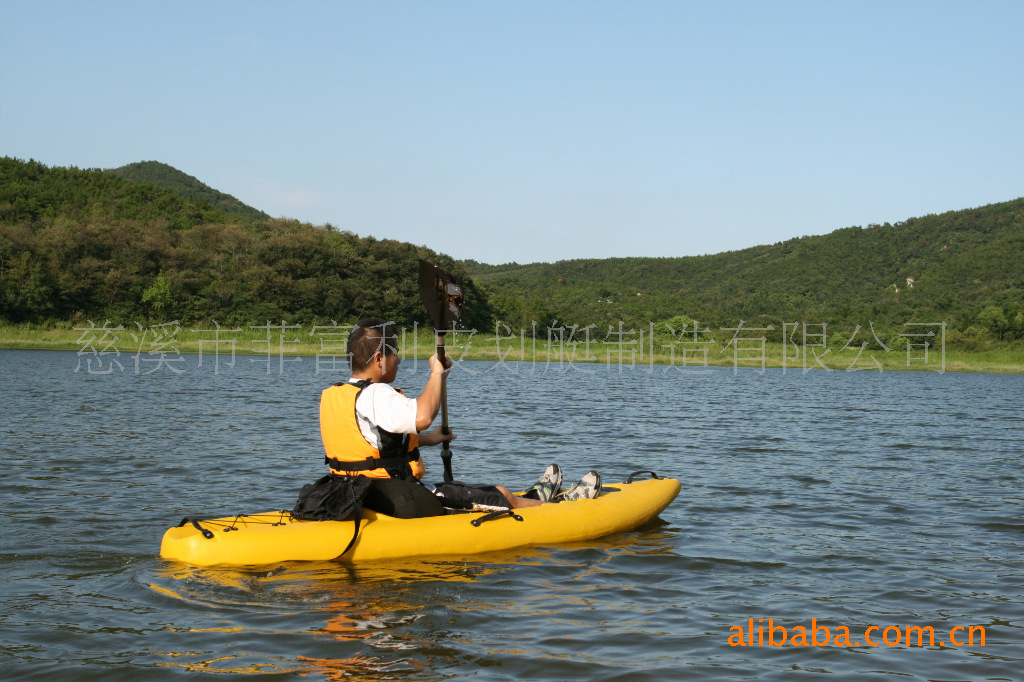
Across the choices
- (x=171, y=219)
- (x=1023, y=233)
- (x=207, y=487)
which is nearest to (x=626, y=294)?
(x=1023, y=233)

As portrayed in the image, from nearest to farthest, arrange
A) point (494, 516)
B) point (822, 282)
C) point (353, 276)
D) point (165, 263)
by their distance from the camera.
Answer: point (494, 516)
point (165, 263)
point (353, 276)
point (822, 282)

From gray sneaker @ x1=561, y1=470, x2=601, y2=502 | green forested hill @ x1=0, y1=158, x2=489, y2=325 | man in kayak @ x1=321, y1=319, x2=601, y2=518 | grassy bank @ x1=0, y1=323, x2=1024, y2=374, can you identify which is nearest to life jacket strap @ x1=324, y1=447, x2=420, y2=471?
man in kayak @ x1=321, y1=319, x2=601, y2=518

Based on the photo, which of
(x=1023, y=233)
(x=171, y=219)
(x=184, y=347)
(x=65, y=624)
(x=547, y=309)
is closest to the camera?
(x=65, y=624)

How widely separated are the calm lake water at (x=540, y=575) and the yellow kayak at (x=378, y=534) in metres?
0.12

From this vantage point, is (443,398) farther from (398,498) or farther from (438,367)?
(398,498)

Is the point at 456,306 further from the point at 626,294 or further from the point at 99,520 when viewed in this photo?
the point at 626,294

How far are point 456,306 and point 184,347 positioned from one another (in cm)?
3944

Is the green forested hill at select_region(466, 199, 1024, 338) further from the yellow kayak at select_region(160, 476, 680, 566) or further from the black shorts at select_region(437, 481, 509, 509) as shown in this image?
the black shorts at select_region(437, 481, 509, 509)

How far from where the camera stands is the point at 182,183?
10450 centimetres

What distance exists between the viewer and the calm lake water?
12.6 ft

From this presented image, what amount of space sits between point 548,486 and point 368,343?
Result: 6.85 feet

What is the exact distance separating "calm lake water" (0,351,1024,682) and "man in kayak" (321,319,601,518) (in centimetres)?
46

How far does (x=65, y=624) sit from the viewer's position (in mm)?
4109

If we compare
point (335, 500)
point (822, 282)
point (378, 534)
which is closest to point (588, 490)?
point (378, 534)
